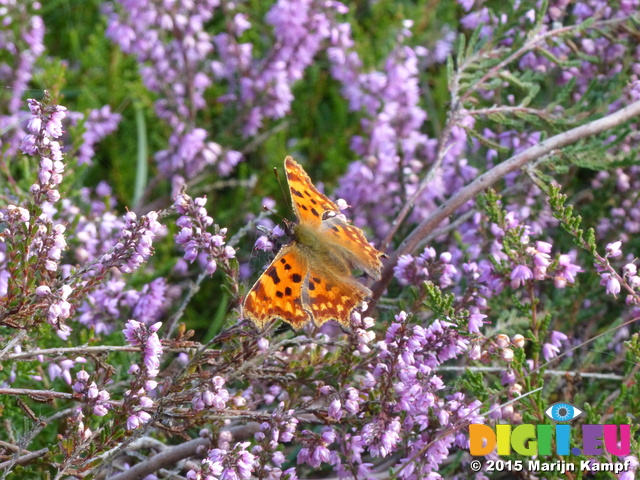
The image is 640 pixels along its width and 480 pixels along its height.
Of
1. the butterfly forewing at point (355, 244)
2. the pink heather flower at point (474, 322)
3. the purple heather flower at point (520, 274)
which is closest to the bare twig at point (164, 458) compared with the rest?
the butterfly forewing at point (355, 244)

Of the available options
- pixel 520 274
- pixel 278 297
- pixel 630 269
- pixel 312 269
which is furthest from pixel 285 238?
pixel 630 269

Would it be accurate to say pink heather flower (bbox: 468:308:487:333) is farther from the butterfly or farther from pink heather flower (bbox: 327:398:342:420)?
pink heather flower (bbox: 327:398:342:420)

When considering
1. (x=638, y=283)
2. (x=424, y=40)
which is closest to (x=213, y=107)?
(x=424, y=40)

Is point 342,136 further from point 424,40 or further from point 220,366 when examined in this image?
point 220,366

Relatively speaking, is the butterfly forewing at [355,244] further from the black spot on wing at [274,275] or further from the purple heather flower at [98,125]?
the purple heather flower at [98,125]

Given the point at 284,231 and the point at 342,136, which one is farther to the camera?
the point at 342,136

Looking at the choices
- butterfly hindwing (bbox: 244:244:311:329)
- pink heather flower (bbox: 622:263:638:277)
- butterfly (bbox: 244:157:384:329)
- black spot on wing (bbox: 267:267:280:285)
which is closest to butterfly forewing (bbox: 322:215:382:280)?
butterfly (bbox: 244:157:384:329)
